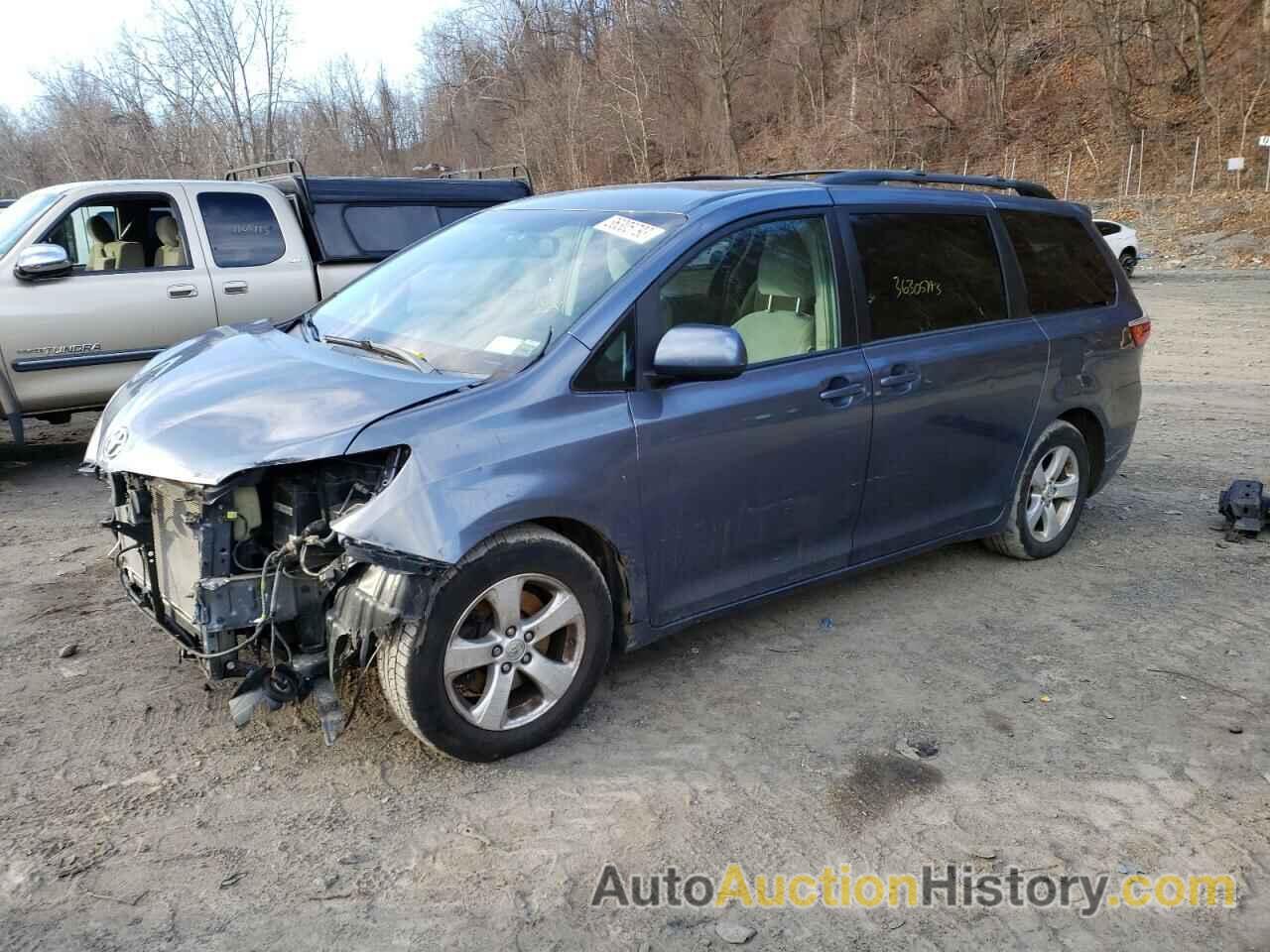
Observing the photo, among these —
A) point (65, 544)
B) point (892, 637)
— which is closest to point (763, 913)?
point (892, 637)

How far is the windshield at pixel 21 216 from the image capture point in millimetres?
6605

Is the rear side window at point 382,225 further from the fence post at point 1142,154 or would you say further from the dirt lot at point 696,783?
the fence post at point 1142,154

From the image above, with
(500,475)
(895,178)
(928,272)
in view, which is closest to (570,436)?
(500,475)

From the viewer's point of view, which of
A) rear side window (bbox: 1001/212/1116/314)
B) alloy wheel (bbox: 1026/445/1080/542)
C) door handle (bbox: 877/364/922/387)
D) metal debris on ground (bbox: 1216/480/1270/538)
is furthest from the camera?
metal debris on ground (bbox: 1216/480/1270/538)

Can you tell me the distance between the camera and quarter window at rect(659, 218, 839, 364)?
359cm

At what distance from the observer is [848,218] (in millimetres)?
4078

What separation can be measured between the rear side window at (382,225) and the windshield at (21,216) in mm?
2076

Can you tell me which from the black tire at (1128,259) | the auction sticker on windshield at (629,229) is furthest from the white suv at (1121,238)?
the auction sticker on windshield at (629,229)

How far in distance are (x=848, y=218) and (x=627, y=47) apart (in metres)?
47.3

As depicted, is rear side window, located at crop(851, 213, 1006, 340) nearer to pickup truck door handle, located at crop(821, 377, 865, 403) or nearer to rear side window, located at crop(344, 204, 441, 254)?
pickup truck door handle, located at crop(821, 377, 865, 403)

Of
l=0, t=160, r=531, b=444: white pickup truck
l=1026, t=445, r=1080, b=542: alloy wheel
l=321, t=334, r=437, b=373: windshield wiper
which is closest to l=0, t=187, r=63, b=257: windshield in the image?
l=0, t=160, r=531, b=444: white pickup truck

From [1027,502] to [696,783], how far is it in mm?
2709

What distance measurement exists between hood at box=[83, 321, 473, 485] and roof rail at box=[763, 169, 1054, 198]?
6.86 feet

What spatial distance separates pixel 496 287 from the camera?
12.4 ft
